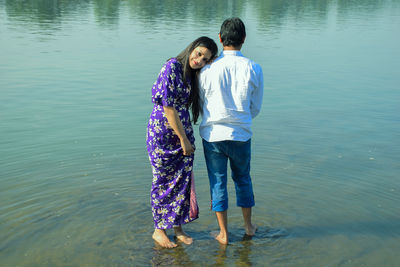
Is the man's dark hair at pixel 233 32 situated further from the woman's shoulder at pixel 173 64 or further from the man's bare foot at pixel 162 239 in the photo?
the man's bare foot at pixel 162 239

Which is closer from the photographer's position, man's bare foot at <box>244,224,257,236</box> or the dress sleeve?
the dress sleeve

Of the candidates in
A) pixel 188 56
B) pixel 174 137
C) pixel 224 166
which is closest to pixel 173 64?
pixel 188 56

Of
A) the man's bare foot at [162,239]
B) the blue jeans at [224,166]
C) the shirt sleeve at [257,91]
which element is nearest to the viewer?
the shirt sleeve at [257,91]

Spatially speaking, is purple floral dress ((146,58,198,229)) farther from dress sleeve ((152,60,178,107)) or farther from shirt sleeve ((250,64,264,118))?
shirt sleeve ((250,64,264,118))

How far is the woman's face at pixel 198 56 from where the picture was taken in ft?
11.3

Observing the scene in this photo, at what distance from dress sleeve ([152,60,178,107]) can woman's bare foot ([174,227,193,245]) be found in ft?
3.76

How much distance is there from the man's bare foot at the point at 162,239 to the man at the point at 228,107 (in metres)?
0.46

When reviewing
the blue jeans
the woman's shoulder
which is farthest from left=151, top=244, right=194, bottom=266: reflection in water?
the woman's shoulder

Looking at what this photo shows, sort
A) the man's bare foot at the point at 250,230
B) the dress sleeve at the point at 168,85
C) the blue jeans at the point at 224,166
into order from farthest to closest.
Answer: the man's bare foot at the point at 250,230
the blue jeans at the point at 224,166
the dress sleeve at the point at 168,85

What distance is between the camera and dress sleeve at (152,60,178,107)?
135 inches

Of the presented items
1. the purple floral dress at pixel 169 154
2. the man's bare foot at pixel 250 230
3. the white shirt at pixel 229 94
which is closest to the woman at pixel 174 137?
the purple floral dress at pixel 169 154

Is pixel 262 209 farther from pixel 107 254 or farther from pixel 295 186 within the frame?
pixel 107 254

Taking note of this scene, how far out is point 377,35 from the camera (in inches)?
817

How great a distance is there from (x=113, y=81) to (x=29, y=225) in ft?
21.0
